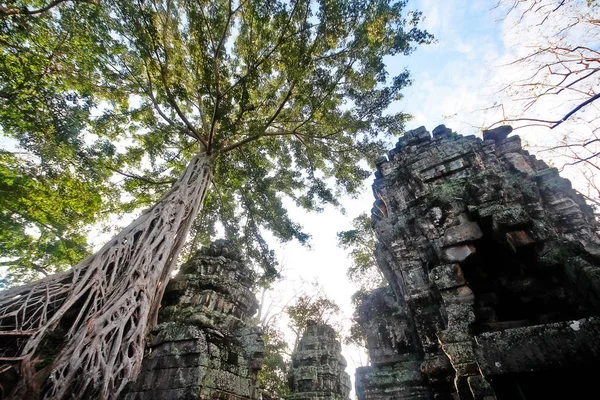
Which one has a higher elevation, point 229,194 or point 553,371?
point 229,194

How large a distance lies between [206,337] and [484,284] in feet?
9.92

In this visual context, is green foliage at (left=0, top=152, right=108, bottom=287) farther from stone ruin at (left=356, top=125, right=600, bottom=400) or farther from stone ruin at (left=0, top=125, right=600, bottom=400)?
stone ruin at (left=356, top=125, right=600, bottom=400)

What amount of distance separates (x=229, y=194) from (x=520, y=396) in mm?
9131

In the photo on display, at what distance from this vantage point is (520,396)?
64.4 inches

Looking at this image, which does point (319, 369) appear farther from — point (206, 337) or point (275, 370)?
point (275, 370)

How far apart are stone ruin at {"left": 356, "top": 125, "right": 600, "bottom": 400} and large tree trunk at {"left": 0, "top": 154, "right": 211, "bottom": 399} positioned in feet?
9.08

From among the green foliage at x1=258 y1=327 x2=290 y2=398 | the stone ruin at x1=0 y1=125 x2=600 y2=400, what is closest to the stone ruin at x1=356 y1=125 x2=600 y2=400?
the stone ruin at x1=0 y1=125 x2=600 y2=400

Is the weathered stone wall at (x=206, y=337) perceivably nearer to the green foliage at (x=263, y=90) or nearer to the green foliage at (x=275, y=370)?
the green foliage at (x=263, y=90)

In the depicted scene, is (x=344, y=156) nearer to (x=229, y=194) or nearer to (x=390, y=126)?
(x=390, y=126)

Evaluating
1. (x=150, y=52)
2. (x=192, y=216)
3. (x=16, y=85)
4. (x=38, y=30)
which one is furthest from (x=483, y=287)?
(x=38, y=30)

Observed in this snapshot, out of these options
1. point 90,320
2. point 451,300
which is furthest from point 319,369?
point 90,320

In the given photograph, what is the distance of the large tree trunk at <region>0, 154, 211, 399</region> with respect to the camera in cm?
249

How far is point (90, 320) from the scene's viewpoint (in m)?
2.94

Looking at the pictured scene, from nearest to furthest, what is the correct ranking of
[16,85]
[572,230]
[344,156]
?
[572,230]
[16,85]
[344,156]
